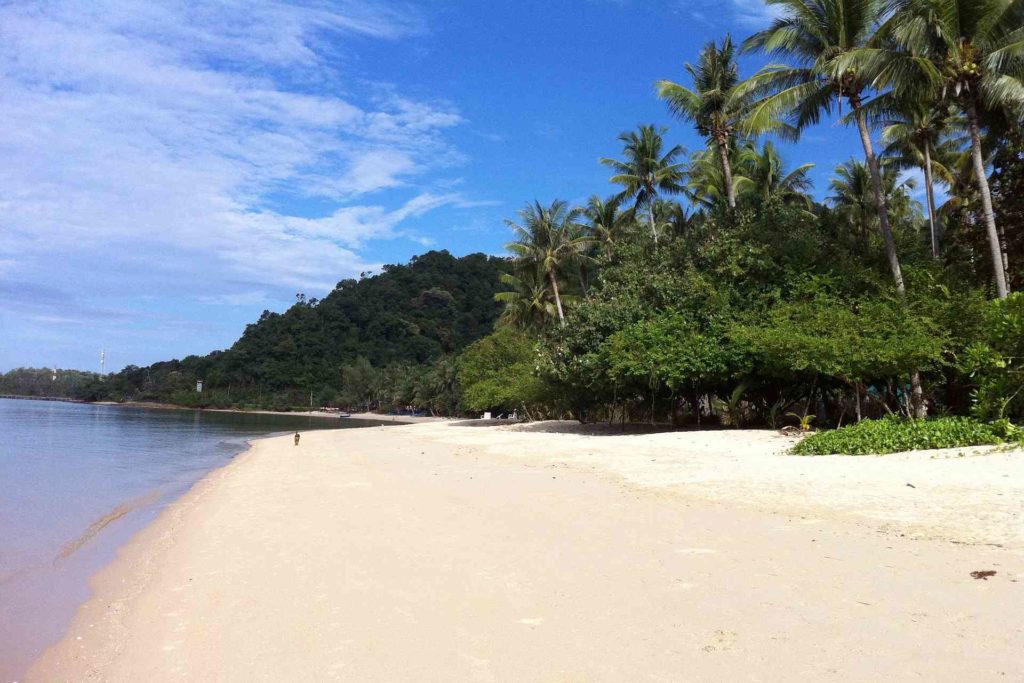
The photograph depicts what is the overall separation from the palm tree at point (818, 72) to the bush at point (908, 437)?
649 cm

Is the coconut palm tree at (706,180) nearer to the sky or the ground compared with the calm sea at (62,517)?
nearer to the sky

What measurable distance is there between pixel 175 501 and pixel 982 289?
66.5 ft

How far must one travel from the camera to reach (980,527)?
696cm

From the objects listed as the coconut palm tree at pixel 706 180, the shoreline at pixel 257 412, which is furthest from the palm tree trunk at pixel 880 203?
the shoreline at pixel 257 412

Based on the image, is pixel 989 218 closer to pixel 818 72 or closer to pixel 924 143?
pixel 818 72

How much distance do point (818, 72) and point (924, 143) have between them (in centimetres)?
888

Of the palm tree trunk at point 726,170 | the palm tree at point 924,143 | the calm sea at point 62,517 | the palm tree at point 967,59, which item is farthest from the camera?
the palm tree trunk at point 726,170

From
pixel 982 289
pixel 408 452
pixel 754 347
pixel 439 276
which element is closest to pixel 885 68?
pixel 982 289

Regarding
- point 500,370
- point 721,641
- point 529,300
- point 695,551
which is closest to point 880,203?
point 695,551

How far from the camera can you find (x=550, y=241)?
3834cm

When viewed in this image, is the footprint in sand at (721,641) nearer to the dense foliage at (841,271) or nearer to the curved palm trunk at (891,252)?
the dense foliage at (841,271)

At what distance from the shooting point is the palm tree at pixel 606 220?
130 feet

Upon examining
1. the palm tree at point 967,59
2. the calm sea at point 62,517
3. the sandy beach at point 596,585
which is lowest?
the calm sea at point 62,517

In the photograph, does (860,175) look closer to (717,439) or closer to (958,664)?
(717,439)
